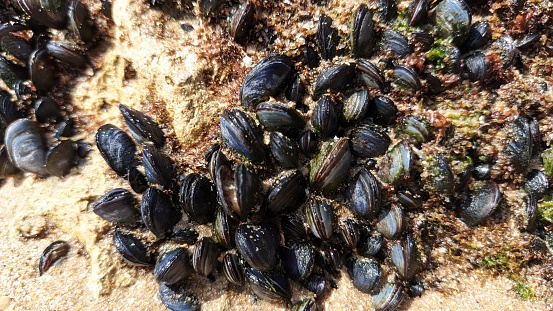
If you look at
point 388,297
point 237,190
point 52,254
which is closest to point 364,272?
point 388,297

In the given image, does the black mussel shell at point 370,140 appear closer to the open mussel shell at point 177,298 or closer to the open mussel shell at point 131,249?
the open mussel shell at point 177,298

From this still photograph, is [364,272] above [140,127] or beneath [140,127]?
beneath

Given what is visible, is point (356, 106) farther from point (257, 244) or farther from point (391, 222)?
point (257, 244)

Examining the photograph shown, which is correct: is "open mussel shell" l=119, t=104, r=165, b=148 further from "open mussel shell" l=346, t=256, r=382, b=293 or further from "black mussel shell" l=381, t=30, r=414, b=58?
"black mussel shell" l=381, t=30, r=414, b=58

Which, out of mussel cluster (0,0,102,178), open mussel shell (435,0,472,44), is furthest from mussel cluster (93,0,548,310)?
mussel cluster (0,0,102,178)

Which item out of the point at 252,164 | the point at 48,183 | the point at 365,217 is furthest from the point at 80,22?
the point at 365,217

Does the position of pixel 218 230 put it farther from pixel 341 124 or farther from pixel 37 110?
pixel 37 110
